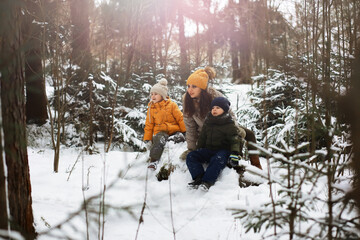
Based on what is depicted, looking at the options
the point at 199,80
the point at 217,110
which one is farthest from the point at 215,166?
the point at 199,80

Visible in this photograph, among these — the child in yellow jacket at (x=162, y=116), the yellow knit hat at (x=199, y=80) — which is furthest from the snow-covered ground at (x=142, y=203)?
the yellow knit hat at (x=199, y=80)

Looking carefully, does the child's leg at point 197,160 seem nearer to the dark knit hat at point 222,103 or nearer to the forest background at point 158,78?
the dark knit hat at point 222,103

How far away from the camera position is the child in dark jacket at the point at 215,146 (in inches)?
129

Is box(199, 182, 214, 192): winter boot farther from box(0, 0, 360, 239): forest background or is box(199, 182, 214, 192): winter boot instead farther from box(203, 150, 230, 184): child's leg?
box(0, 0, 360, 239): forest background

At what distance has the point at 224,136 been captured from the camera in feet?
11.5

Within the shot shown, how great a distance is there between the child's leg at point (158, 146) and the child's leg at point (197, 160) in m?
0.71

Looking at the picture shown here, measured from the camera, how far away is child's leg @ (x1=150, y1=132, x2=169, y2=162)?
406 cm

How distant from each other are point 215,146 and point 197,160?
0.97 ft

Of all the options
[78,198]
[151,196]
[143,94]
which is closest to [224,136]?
[151,196]

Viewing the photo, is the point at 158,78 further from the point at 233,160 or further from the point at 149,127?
the point at 233,160

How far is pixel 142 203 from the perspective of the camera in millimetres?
2135

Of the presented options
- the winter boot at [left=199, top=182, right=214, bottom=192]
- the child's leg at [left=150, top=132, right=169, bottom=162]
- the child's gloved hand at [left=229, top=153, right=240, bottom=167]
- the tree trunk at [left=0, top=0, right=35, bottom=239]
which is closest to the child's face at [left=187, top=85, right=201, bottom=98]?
the child's leg at [left=150, top=132, right=169, bottom=162]

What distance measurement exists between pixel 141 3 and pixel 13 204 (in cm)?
389

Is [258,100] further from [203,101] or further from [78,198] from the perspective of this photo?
[78,198]
